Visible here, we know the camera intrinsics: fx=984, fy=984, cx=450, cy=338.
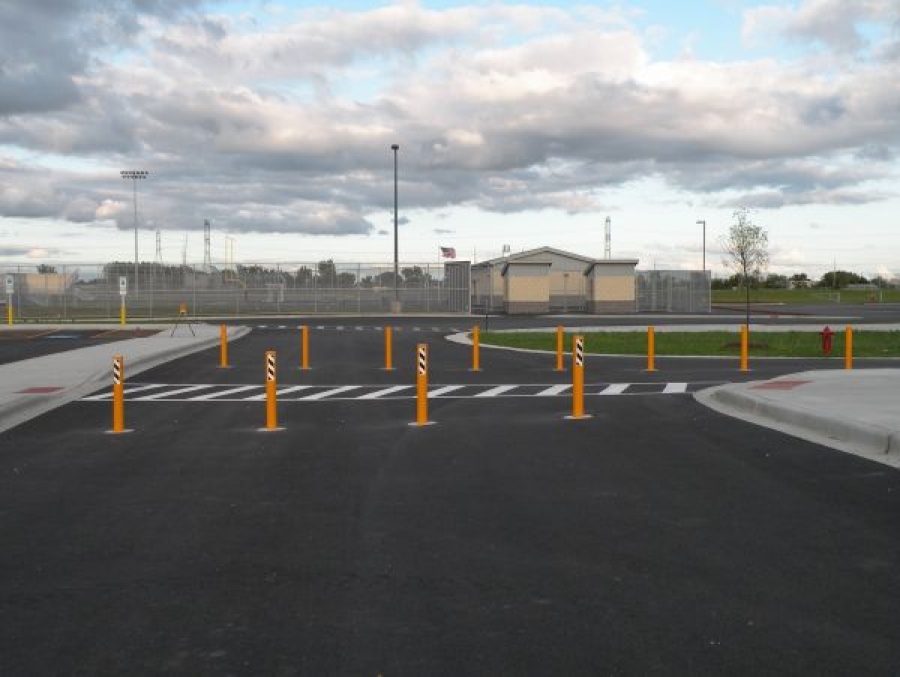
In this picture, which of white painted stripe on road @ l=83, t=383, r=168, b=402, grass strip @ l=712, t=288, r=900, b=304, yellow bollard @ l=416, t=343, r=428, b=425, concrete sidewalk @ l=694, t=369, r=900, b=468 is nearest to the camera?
concrete sidewalk @ l=694, t=369, r=900, b=468

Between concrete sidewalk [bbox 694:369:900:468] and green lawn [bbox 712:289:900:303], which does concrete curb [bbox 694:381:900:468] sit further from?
green lawn [bbox 712:289:900:303]

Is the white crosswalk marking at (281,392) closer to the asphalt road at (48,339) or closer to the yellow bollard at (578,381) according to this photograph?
the yellow bollard at (578,381)

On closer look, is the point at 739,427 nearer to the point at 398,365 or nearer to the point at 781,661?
the point at 781,661

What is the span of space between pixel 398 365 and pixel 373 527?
635 inches

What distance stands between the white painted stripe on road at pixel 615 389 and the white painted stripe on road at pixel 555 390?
70 cm

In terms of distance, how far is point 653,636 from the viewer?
4.82 m

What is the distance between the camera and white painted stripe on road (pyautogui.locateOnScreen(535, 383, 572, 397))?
16500 mm

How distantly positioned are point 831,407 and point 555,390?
5.46 metres

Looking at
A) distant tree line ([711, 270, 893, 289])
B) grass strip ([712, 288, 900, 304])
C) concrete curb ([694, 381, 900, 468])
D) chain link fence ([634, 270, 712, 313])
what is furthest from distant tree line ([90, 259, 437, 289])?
distant tree line ([711, 270, 893, 289])

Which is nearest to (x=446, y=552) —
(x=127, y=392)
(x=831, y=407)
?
(x=831, y=407)

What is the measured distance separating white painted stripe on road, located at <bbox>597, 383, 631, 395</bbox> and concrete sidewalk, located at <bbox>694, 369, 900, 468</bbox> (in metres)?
1.38

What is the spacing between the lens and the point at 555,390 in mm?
17125

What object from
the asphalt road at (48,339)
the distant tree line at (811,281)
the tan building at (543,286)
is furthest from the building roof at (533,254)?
the distant tree line at (811,281)

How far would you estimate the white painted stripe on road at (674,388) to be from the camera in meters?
16.5
